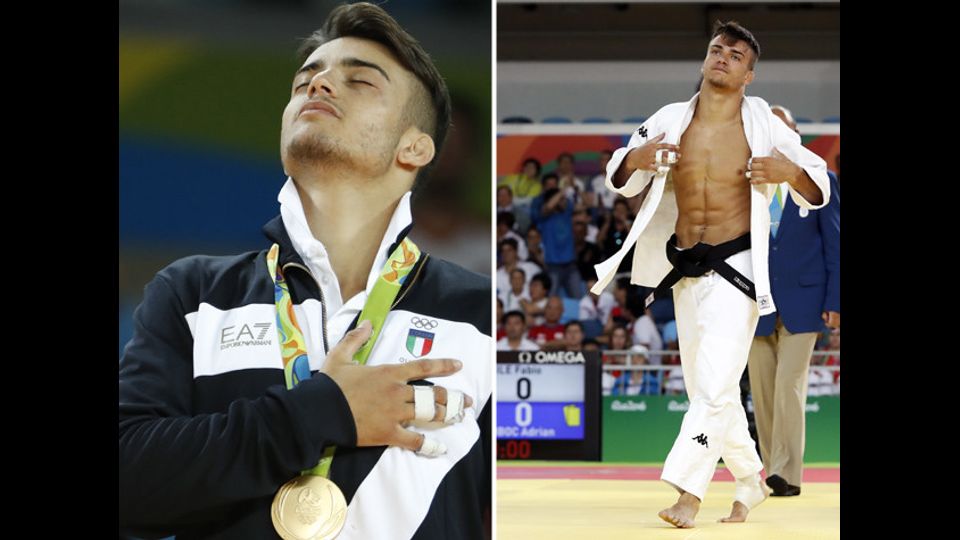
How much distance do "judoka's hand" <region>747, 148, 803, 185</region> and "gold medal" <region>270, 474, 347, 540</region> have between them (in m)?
3.05

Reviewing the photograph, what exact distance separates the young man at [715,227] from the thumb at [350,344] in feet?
7.34

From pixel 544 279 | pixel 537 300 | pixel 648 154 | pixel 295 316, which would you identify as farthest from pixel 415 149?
pixel 544 279

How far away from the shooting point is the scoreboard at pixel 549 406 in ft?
37.1

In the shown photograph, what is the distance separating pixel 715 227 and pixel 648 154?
52 cm

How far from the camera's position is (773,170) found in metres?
6.30

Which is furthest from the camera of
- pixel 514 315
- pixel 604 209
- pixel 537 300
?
pixel 604 209

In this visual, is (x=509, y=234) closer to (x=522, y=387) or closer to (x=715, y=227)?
(x=522, y=387)

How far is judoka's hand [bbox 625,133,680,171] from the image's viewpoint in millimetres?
6391

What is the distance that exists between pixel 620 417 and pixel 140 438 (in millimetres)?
7849

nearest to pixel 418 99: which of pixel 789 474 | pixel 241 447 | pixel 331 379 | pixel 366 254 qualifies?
pixel 366 254

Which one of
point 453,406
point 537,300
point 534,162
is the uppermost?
point 534,162

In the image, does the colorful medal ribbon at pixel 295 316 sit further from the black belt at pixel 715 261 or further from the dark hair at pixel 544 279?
the dark hair at pixel 544 279

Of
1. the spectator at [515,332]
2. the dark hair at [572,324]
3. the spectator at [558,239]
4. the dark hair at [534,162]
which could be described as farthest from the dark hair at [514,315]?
the dark hair at [534,162]

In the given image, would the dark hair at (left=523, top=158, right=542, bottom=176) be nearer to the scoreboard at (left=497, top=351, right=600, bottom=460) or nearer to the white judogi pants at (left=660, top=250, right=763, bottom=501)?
the scoreboard at (left=497, top=351, right=600, bottom=460)
